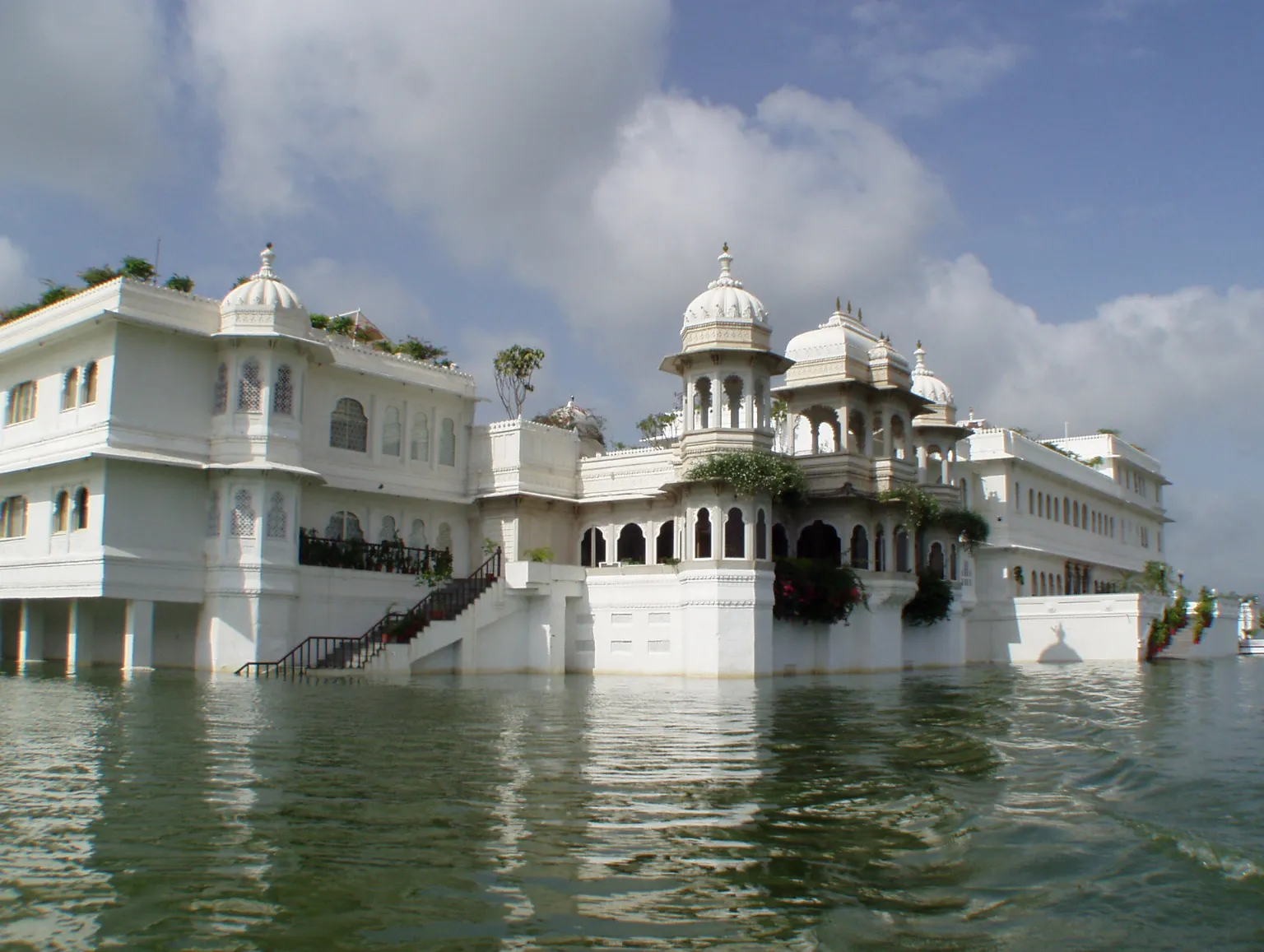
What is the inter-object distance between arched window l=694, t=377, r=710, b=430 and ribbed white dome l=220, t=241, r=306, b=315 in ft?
33.2

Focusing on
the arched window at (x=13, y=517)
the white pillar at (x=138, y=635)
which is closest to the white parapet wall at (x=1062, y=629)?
the white pillar at (x=138, y=635)

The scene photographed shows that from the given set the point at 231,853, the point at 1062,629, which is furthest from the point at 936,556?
the point at 231,853

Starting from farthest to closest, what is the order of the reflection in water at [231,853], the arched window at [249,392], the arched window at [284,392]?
the arched window at [284,392] < the arched window at [249,392] < the reflection in water at [231,853]

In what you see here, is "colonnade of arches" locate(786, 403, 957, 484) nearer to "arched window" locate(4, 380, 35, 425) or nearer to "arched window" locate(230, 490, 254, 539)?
"arched window" locate(230, 490, 254, 539)

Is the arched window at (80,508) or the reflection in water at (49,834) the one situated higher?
the arched window at (80,508)

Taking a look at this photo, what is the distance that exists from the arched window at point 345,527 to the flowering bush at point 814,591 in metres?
11.1

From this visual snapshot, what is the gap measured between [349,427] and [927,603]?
18156 millimetres

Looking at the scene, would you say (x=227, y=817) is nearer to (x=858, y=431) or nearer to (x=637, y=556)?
(x=637, y=556)

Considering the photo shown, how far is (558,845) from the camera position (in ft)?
24.0

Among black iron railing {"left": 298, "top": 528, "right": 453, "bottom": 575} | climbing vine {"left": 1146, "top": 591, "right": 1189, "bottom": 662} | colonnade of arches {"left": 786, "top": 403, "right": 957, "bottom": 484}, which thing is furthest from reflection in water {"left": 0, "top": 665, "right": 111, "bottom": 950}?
climbing vine {"left": 1146, "top": 591, "right": 1189, "bottom": 662}

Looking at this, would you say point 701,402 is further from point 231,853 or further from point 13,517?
point 231,853

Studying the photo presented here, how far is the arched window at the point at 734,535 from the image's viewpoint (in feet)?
96.1

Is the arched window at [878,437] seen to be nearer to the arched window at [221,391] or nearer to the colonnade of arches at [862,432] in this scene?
the colonnade of arches at [862,432]

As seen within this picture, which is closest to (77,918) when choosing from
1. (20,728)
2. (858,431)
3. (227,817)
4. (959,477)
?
(227,817)
